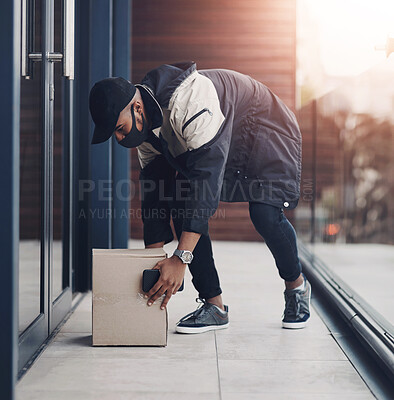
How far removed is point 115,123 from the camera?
170cm

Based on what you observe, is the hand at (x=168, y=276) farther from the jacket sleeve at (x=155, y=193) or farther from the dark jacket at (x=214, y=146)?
the jacket sleeve at (x=155, y=193)

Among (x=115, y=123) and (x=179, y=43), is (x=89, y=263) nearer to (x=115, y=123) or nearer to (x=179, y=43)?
(x=115, y=123)

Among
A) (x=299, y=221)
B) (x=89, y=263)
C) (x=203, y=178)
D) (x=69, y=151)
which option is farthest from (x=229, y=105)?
(x=299, y=221)

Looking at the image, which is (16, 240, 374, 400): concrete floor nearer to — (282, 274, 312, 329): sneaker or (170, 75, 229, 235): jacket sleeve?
(282, 274, 312, 329): sneaker

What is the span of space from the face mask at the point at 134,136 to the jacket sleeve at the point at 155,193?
0.24 meters

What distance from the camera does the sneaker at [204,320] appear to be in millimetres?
2041

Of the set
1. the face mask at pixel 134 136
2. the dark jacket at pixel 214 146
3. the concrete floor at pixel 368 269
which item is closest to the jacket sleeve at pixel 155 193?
the dark jacket at pixel 214 146

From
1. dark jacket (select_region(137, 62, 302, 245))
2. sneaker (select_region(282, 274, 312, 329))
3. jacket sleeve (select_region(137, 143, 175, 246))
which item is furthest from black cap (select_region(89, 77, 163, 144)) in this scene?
sneaker (select_region(282, 274, 312, 329))

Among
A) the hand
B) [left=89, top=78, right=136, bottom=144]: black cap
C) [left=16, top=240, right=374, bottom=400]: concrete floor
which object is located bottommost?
[left=16, top=240, right=374, bottom=400]: concrete floor

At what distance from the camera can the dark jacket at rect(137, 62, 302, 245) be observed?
1.76m

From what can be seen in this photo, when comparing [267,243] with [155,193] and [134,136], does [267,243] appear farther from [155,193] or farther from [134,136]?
[134,136]

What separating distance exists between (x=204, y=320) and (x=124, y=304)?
382mm

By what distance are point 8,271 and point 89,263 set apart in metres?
1.44

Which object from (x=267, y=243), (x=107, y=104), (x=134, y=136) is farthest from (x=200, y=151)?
(x=267, y=243)
